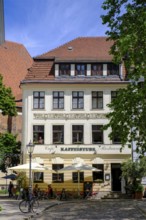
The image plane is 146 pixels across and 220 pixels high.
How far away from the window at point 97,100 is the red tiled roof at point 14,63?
26.2 meters

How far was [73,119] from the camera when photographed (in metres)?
35.3

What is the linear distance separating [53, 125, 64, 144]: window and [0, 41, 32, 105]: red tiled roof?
26131 mm

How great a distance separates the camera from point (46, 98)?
3569 centimetres

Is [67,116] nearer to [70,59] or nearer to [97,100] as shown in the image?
[97,100]

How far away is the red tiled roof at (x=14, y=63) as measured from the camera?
6338 centimetres

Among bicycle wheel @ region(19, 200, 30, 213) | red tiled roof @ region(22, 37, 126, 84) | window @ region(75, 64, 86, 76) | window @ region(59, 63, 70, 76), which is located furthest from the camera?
window @ region(59, 63, 70, 76)

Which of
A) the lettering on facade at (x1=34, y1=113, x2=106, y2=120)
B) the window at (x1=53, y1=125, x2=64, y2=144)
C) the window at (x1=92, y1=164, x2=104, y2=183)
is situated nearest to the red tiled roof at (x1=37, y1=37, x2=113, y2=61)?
the lettering on facade at (x1=34, y1=113, x2=106, y2=120)

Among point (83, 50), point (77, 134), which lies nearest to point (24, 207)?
point (77, 134)

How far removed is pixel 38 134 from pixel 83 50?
926 centimetres

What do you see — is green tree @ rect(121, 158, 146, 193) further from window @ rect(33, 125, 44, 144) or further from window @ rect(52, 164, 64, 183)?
A: window @ rect(33, 125, 44, 144)

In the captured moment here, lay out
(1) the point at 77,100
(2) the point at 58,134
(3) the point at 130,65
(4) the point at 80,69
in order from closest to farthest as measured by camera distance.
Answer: (3) the point at 130,65
(2) the point at 58,134
(1) the point at 77,100
(4) the point at 80,69

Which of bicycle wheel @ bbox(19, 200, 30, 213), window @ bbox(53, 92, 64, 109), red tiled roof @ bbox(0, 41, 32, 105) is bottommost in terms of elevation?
bicycle wheel @ bbox(19, 200, 30, 213)

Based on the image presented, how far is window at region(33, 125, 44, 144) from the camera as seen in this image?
115ft

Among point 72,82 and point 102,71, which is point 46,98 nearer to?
point 72,82
